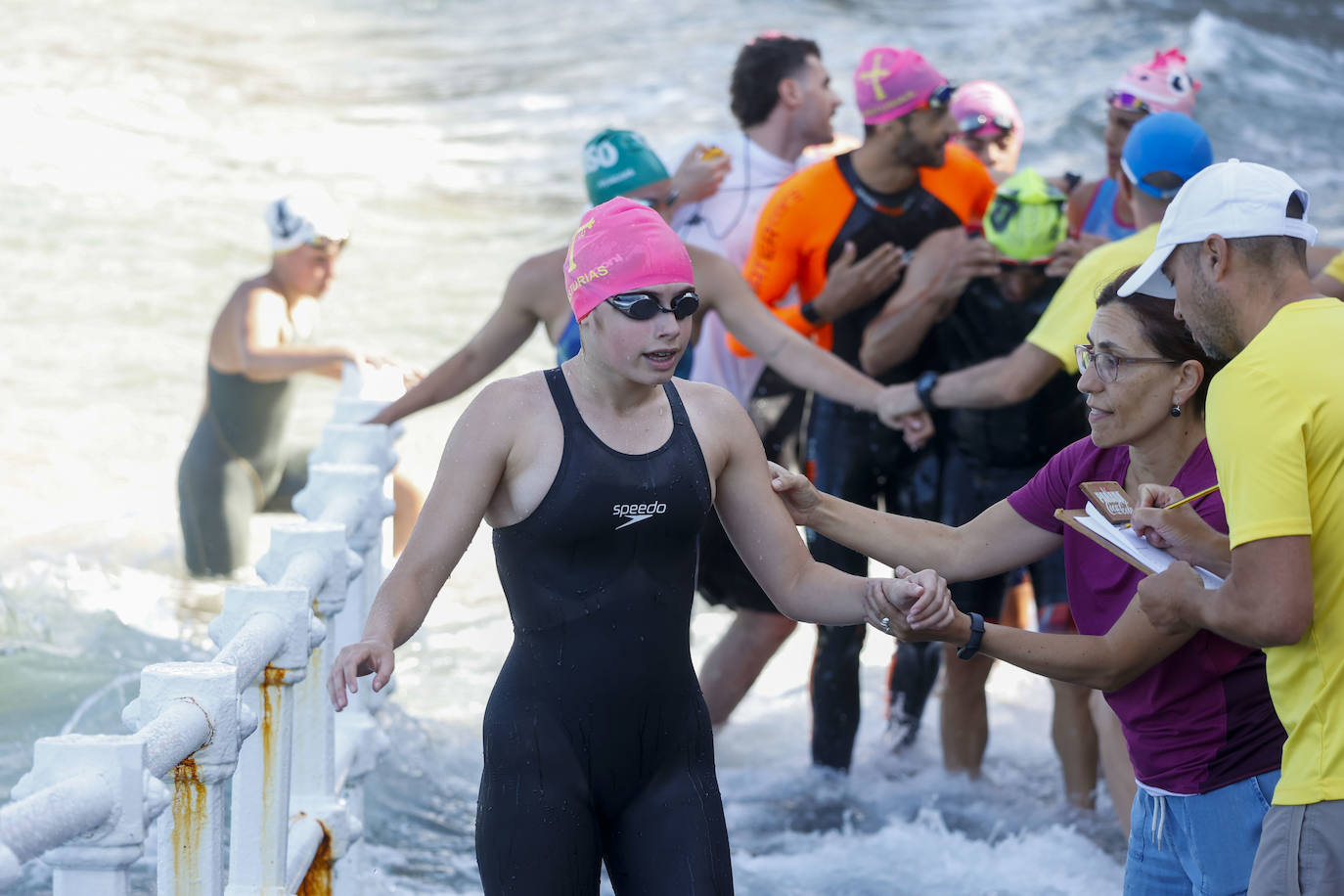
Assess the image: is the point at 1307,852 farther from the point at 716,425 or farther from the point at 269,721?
the point at 269,721

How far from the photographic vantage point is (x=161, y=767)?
2.37m

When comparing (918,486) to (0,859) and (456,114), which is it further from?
(456,114)

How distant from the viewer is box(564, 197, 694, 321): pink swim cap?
2.93 meters

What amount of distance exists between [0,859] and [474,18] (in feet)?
113

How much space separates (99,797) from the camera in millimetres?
2070

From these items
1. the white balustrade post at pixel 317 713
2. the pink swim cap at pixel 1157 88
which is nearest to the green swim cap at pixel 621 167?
the white balustrade post at pixel 317 713

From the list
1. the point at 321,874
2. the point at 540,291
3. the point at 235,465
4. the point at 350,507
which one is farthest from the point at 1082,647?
the point at 235,465

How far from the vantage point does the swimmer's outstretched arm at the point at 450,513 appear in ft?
9.46

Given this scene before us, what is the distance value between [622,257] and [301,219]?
14.7ft

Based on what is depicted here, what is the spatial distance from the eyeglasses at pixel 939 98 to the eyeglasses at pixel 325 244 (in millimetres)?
3067

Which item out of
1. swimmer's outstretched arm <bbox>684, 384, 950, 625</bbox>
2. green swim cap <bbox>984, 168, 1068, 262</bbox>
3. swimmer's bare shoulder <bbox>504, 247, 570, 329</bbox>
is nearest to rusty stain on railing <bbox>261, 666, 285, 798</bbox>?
swimmer's outstretched arm <bbox>684, 384, 950, 625</bbox>

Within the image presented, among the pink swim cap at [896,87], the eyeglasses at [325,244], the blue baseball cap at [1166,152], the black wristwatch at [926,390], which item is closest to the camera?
the blue baseball cap at [1166,152]

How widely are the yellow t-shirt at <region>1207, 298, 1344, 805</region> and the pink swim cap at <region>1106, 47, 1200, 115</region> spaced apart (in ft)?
13.0

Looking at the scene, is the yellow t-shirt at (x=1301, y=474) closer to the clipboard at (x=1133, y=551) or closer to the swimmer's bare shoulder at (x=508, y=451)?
the clipboard at (x=1133, y=551)
